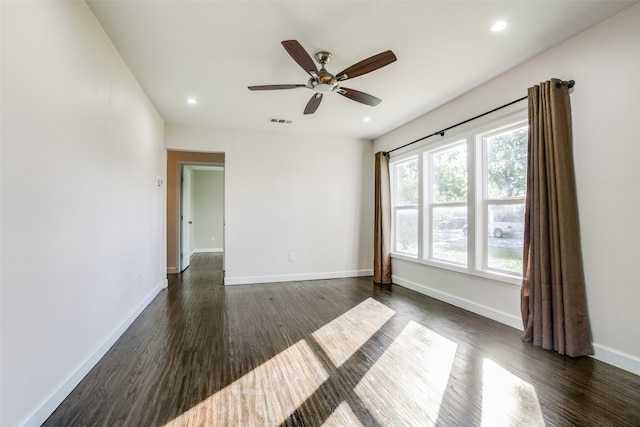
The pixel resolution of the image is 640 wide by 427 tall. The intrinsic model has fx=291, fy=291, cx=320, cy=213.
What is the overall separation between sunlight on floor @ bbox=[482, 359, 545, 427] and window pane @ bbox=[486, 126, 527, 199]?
5.88 feet

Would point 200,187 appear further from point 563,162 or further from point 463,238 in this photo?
point 563,162

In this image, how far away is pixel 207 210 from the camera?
9.36 meters

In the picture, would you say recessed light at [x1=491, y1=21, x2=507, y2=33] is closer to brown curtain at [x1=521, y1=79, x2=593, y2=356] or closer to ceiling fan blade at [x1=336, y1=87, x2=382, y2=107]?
brown curtain at [x1=521, y1=79, x2=593, y2=356]

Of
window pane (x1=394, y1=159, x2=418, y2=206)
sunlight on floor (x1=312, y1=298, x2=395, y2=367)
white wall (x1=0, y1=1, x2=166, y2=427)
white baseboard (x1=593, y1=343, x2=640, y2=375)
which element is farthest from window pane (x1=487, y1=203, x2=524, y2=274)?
white wall (x1=0, y1=1, x2=166, y2=427)

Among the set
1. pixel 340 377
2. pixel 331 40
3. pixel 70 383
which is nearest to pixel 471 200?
pixel 331 40

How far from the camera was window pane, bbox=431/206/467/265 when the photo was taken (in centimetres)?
368

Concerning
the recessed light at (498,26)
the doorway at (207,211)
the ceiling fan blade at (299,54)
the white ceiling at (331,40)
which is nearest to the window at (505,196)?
the white ceiling at (331,40)

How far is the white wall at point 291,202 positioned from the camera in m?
4.86

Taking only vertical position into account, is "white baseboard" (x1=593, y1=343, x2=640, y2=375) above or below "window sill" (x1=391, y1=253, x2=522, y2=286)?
below

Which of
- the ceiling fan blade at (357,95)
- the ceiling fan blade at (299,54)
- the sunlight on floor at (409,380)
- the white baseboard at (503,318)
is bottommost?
the sunlight on floor at (409,380)

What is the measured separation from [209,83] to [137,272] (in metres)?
2.28

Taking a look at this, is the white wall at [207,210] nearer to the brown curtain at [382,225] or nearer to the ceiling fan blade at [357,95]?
the brown curtain at [382,225]

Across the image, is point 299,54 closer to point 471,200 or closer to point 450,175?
point 471,200

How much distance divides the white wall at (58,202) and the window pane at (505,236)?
12.4 feet
